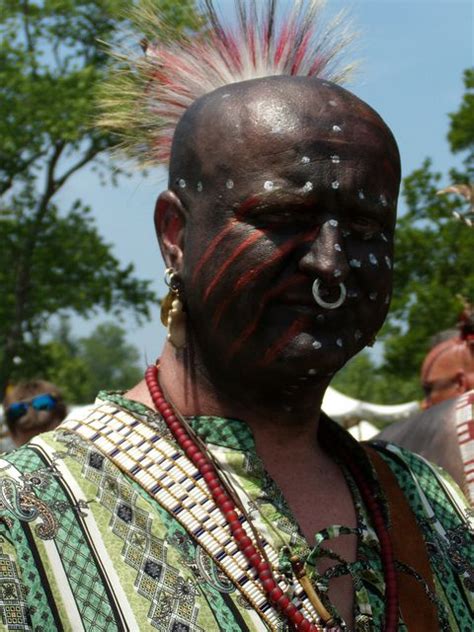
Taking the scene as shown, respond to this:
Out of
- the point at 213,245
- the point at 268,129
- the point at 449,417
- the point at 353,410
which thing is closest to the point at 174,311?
the point at 213,245

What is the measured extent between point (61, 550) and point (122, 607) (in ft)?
0.52

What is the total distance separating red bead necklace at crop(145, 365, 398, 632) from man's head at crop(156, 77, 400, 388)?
0.52ft

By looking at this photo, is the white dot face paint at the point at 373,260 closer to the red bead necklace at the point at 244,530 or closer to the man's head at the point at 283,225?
the man's head at the point at 283,225

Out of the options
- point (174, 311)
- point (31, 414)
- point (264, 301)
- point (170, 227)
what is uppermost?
point (31, 414)

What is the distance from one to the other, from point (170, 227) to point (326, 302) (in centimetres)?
41

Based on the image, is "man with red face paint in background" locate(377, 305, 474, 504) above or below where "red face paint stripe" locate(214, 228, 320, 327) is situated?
above

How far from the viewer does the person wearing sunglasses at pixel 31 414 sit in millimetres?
6520

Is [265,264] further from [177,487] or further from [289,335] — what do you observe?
[177,487]

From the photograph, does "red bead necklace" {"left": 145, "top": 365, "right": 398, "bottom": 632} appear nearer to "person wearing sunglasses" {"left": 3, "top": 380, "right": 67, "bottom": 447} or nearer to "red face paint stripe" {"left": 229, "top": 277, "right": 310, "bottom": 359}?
"red face paint stripe" {"left": 229, "top": 277, "right": 310, "bottom": 359}

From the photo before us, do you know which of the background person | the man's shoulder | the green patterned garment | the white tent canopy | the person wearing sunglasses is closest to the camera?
the green patterned garment

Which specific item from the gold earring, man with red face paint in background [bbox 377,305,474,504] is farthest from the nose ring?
man with red face paint in background [bbox 377,305,474,504]

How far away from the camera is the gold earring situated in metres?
2.42

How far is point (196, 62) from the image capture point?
8.61ft

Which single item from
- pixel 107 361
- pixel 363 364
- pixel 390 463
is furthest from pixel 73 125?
pixel 107 361
